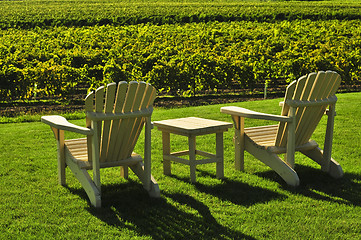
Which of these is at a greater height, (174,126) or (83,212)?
(174,126)

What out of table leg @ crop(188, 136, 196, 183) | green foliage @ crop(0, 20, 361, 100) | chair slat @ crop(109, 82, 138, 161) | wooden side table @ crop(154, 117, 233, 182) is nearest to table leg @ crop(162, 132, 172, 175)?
wooden side table @ crop(154, 117, 233, 182)

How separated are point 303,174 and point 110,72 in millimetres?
7763

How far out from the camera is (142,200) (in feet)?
15.3

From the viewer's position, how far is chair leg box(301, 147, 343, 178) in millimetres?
5406

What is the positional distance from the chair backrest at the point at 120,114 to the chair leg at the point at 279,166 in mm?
1363

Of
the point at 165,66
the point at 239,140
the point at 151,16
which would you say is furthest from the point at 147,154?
the point at 151,16

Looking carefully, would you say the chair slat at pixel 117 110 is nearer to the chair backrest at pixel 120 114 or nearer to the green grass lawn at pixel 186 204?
the chair backrest at pixel 120 114

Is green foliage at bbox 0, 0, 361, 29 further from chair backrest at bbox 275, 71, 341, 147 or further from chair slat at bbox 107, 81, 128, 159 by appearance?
chair slat at bbox 107, 81, 128, 159

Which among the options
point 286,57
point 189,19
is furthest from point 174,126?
point 189,19

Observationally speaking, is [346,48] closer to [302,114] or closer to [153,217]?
[302,114]

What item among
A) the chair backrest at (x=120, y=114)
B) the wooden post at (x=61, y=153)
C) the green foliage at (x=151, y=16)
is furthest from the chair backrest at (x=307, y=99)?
the green foliage at (x=151, y=16)

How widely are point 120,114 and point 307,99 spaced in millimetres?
1826

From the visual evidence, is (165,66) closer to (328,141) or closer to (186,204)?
(328,141)

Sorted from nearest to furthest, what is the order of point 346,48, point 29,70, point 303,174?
point 303,174, point 29,70, point 346,48
